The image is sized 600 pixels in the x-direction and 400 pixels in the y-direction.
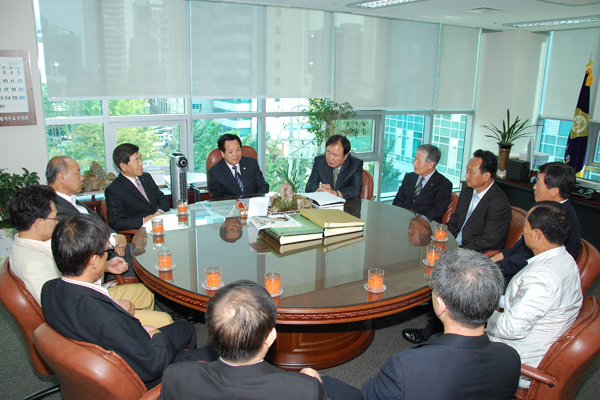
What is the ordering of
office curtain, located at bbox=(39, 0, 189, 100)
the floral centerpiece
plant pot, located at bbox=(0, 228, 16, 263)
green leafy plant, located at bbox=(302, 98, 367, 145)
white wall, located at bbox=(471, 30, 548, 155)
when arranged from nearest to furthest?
the floral centerpiece, plant pot, located at bbox=(0, 228, 16, 263), office curtain, located at bbox=(39, 0, 189, 100), green leafy plant, located at bbox=(302, 98, 367, 145), white wall, located at bbox=(471, 30, 548, 155)

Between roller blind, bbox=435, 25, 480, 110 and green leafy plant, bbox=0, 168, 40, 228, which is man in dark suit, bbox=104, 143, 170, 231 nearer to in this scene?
green leafy plant, bbox=0, 168, 40, 228

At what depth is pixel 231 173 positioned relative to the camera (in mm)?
4434

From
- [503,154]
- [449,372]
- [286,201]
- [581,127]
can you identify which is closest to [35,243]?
[286,201]

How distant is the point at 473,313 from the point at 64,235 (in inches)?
64.2

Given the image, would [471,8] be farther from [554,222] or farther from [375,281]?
[375,281]

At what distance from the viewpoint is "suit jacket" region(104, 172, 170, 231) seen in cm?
358

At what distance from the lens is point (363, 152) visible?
22.8 feet

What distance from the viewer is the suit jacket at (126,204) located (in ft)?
11.7

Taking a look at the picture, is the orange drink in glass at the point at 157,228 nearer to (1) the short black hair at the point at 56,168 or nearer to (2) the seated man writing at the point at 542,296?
(1) the short black hair at the point at 56,168

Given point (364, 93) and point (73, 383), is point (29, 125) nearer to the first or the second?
point (73, 383)

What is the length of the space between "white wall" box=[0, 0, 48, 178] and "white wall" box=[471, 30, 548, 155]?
6443mm

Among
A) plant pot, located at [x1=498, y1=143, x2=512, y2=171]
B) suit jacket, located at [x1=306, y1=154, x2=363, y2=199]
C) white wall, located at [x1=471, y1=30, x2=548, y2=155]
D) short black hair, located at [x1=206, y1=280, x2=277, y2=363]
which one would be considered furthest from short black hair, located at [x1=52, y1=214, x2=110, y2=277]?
white wall, located at [x1=471, y1=30, x2=548, y2=155]

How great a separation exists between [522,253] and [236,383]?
2.21m

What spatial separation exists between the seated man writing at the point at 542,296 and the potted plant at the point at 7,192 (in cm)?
379
